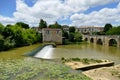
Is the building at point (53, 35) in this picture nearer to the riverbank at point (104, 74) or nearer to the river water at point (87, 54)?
the river water at point (87, 54)

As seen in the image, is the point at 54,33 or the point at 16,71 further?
the point at 54,33

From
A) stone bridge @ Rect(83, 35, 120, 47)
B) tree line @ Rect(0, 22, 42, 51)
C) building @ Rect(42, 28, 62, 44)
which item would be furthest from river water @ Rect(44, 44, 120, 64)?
building @ Rect(42, 28, 62, 44)

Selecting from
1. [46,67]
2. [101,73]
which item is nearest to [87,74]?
[101,73]

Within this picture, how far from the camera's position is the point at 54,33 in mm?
44500

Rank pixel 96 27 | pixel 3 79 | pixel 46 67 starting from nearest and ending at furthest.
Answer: pixel 3 79 → pixel 46 67 → pixel 96 27

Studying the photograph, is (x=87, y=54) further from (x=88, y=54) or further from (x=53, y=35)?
(x=53, y=35)

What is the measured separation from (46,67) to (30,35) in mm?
29224

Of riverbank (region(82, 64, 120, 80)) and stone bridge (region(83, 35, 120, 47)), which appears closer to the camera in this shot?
riverbank (region(82, 64, 120, 80))

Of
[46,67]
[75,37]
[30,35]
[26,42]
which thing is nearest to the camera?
[46,67]

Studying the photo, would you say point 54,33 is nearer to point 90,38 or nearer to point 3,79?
point 90,38

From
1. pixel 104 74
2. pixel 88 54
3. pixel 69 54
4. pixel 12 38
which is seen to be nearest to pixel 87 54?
pixel 88 54

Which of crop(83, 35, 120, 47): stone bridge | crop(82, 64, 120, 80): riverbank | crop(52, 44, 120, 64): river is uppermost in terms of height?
crop(83, 35, 120, 47): stone bridge

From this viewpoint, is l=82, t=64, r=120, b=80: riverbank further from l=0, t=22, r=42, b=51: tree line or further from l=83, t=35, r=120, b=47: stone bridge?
l=83, t=35, r=120, b=47: stone bridge

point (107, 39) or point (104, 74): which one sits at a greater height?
point (107, 39)
